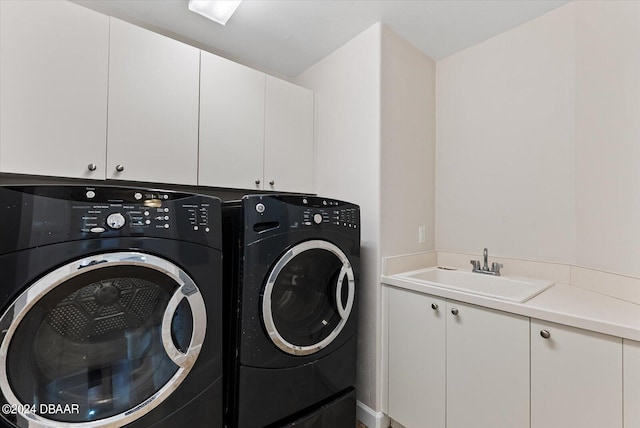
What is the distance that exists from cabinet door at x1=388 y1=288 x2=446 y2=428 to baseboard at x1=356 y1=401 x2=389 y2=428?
0.07 m

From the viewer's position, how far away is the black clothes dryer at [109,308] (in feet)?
2.62

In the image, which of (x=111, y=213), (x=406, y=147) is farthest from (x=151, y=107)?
(x=406, y=147)

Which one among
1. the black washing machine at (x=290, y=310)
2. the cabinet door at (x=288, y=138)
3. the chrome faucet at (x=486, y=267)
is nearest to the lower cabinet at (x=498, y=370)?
the black washing machine at (x=290, y=310)

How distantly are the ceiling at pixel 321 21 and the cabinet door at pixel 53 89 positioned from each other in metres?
0.47

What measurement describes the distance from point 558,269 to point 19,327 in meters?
2.34

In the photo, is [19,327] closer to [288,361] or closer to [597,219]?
[288,361]

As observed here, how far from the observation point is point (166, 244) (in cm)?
101

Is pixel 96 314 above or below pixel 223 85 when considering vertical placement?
below

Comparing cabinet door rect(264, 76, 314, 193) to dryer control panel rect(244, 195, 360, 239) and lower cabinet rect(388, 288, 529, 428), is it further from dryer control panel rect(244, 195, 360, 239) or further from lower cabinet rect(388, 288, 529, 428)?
lower cabinet rect(388, 288, 529, 428)

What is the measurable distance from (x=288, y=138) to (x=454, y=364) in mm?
1664

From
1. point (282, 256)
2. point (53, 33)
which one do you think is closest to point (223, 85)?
point (53, 33)

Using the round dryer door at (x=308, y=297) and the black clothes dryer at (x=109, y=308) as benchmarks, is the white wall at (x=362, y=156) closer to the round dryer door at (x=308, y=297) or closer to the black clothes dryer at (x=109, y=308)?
the round dryer door at (x=308, y=297)

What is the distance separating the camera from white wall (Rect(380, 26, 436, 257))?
1807mm

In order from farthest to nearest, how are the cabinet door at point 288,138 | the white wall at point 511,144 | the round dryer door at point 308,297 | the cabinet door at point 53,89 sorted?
the cabinet door at point 288,138, the white wall at point 511,144, the round dryer door at point 308,297, the cabinet door at point 53,89
